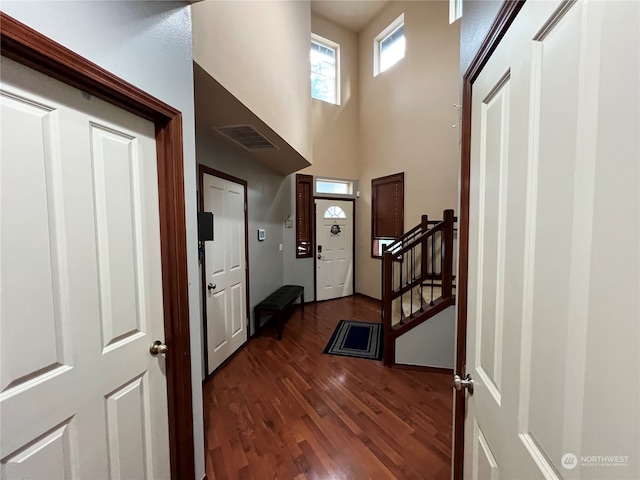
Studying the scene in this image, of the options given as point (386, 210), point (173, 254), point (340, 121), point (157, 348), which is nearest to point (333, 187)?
point (386, 210)

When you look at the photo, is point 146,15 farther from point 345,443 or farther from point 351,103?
point 351,103

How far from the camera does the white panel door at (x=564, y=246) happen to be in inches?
15.3

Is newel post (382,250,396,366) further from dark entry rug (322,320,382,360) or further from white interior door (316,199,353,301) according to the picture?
white interior door (316,199,353,301)

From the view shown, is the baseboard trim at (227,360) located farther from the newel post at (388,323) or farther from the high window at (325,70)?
Answer: the high window at (325,70)

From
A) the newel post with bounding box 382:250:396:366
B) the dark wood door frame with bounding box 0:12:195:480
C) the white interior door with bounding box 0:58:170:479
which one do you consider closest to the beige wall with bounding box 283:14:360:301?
the newel post with bounding box 382:250:396:366

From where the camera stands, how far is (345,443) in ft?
5.84

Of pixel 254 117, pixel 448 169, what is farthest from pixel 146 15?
pixel 448 169

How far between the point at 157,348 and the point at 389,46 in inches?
227

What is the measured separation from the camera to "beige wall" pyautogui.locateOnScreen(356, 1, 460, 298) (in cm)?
383

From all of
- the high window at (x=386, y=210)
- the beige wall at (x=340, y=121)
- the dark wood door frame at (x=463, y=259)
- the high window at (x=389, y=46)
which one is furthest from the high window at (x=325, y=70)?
the dark wood door frame at (x=463, y=259)

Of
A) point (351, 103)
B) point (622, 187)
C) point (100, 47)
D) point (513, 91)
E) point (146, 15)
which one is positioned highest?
point (351, 103)

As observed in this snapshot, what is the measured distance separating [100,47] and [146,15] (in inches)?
11.7

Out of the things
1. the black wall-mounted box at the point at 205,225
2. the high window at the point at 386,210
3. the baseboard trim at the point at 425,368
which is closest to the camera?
the black wall-mounted box at the point at 205,225

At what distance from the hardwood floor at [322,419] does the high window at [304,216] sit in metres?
2.08
